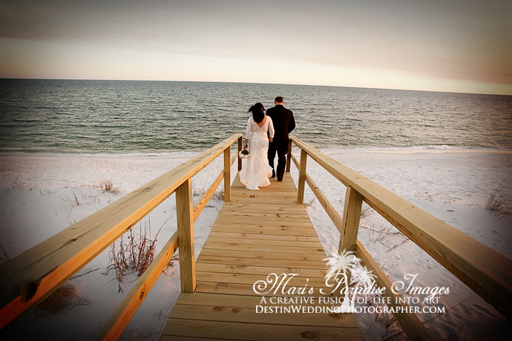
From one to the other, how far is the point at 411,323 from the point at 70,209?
20.6 feet

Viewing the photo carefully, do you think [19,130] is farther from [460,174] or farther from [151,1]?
[460,174]

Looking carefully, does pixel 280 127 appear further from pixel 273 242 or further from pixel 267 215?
pixel 273 242

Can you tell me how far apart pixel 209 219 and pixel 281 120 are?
9.56ft

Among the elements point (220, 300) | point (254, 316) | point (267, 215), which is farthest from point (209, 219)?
point (254, 316)

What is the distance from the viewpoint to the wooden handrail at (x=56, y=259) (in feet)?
1.81

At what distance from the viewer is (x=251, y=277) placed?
7.37 ft

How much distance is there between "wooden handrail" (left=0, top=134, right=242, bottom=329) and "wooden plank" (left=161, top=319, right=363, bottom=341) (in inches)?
44.1

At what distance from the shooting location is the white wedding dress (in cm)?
496

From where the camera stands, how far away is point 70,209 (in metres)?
4.80

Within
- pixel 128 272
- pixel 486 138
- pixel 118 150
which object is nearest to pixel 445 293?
pixel 128 272

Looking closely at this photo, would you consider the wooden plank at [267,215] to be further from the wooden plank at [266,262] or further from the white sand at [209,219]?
the wooden plank at [266,262]

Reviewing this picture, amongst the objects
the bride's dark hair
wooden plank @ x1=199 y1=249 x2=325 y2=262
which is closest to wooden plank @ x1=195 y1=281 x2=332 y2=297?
wooden plank @ x1=199 y1=249 x2=325 y2=262

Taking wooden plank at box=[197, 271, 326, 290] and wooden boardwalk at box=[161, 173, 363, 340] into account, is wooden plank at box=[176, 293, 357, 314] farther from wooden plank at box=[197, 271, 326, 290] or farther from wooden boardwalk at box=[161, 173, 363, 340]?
wooden plank at box=[197, 271, 326, 290]

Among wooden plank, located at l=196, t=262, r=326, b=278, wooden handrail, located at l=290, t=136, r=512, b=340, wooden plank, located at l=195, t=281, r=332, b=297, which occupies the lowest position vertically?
wooden plank, located at l=196, t=262, r=326, b=278
